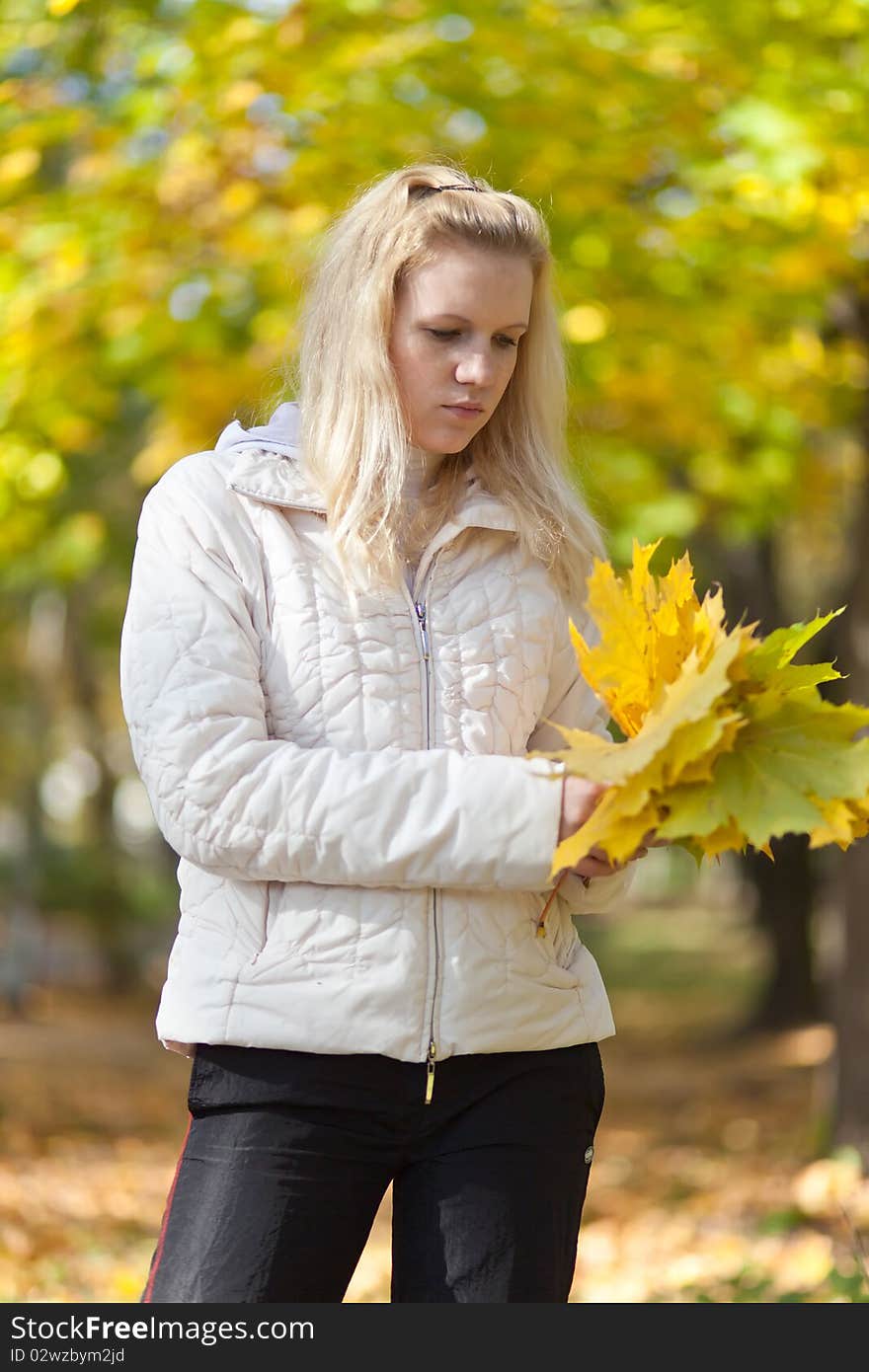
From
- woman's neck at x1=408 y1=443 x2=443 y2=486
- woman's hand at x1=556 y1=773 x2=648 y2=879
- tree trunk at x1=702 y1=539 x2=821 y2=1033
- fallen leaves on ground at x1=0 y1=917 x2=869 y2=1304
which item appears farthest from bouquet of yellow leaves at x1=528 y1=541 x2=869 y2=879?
tree trunk at x1=702 y1=539 x2=821 y2=1033

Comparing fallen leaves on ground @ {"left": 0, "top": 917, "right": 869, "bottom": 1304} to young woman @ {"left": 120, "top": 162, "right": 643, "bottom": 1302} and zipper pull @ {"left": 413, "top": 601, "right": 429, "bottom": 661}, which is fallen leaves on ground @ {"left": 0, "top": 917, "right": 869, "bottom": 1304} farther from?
zipper pull @ {"left": 413, "top": 601, "right": 429, "bottom": 661}

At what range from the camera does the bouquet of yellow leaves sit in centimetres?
205

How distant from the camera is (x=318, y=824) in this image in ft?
6.97

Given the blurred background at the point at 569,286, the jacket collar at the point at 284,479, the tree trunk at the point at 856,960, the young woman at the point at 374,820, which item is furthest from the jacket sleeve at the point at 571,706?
the tree trunk at the point at 856,960

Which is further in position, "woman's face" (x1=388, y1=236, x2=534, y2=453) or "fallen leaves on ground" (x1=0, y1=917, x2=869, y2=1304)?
"fallen leaves on ground" (x1=0, y1=917, x2=869, y2=1304)

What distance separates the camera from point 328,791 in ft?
6.99

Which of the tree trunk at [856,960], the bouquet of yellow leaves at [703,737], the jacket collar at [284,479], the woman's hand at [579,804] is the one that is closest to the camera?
the bouquet of yellow leaves at [703,737]

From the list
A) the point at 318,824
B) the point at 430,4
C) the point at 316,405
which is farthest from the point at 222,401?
the point at 318,824

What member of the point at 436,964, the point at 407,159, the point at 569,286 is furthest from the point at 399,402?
the point at 569,286

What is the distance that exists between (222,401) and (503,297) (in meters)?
5.24

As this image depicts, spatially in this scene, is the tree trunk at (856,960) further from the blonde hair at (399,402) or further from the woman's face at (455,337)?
the woman's face at (455,337)

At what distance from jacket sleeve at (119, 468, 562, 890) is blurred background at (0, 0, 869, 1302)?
3.73ft

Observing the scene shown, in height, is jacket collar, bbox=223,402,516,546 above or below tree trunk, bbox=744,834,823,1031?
above

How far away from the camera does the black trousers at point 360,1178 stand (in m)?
2.14
